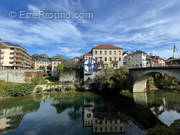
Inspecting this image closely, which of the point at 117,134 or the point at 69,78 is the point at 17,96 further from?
the point at 117,134

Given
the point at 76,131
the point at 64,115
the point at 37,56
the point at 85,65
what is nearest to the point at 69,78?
the point at 85,65

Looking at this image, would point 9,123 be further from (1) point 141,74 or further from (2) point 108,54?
(2) point 108,54

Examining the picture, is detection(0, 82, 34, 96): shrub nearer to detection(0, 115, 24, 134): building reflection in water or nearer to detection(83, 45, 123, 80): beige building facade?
detection(0, 115, 24, 134): building reflection in water

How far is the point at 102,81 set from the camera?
27.5 metres

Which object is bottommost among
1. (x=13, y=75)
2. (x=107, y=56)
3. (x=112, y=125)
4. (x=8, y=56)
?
(x=112, y=125)

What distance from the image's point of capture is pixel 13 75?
32094mm

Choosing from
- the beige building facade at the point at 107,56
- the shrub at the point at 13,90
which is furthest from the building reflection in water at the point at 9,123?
the beige building facade at the point at 107,56

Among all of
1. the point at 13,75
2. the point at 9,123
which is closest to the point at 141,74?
the point at 9,123

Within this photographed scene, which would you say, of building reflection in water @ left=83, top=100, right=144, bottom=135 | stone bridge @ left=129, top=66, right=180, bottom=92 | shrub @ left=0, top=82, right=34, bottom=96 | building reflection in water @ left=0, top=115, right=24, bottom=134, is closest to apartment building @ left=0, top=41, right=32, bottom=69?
shrub @ left=0, top=82, right=34, bottom=96

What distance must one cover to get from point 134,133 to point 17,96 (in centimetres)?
2771

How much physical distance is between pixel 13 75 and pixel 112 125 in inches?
1376

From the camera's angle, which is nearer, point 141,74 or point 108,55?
point 141,74

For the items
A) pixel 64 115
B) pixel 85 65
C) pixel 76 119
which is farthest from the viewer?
pixel 85 65

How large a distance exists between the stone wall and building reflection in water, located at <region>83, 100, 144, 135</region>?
29.5m
